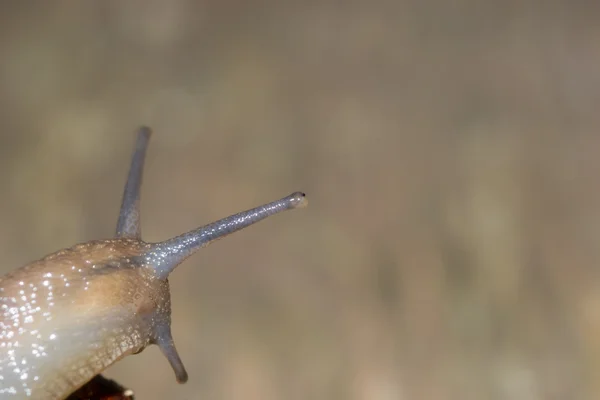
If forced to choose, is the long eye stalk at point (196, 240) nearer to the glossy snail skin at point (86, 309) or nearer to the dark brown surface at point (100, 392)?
the glossy snail skin at point (86, 309)

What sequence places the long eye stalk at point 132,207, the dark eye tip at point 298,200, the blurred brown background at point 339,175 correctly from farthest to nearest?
1. the blurred brown background at point 339,175
2. the long eye stalk at point 132,207
3. the dark eye tip at point 298,200

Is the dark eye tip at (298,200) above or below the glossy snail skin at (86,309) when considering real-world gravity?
above

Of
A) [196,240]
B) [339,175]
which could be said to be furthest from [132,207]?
[339,175]

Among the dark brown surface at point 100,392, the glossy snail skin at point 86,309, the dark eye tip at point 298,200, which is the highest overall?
the dark eye tip at point 298,200

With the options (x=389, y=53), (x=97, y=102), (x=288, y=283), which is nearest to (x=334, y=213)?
(x=288, y=283)

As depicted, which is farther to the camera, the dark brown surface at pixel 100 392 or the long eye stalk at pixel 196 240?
the long eye stalk at pixel 196 240

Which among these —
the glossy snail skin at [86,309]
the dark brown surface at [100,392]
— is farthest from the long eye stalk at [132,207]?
the dark brown surface at [100,392]

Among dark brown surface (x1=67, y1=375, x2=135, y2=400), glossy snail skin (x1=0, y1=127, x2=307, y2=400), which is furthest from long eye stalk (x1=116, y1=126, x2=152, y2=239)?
dark brown surface (x1=67, y1=375, x2=135, y2=400)
